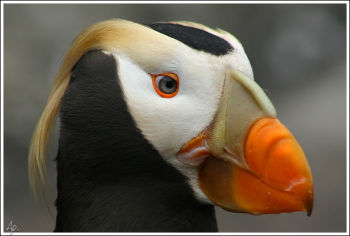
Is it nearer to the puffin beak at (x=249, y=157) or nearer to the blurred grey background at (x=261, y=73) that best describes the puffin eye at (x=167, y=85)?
the puffin beak at (x=249, y=157)

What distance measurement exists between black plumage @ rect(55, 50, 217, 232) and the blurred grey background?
9.74 feet

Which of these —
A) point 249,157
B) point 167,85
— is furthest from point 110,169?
point 249,157

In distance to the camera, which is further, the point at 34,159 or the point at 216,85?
the point at 34,159

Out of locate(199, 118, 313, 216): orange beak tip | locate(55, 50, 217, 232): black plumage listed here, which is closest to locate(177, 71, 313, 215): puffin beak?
locate(199, 118, 313, 216): orange beak tip

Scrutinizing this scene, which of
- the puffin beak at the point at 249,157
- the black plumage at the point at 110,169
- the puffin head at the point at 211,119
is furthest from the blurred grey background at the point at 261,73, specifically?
the puffin beak at the point at 249,157

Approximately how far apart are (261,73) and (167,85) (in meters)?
3.99

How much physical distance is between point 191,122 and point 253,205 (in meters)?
0.31

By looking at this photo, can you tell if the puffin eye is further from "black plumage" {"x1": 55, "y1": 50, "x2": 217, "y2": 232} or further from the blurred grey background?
the blurred grey background

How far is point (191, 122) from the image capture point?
154 cm

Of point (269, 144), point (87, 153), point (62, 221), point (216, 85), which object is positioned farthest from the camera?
point (62, 221)

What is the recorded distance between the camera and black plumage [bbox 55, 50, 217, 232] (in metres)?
1.64

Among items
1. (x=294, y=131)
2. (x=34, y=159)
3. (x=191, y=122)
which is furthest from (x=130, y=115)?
(x=294, y=131)

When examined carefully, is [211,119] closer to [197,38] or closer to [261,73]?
[197,38]

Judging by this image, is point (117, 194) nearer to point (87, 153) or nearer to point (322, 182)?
point (87, 153)
